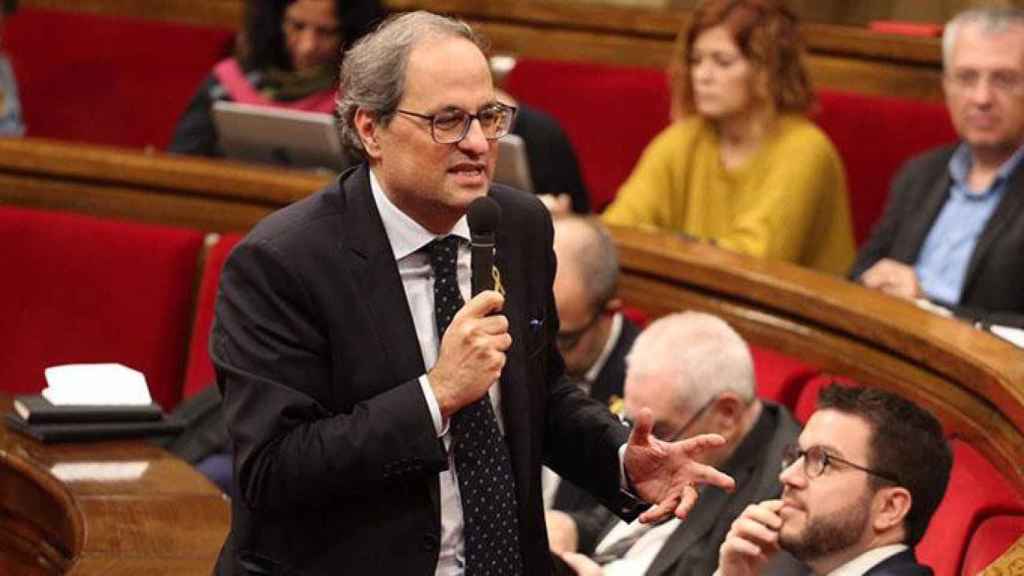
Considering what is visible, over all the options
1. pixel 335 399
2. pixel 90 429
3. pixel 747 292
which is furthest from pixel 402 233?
pixel 747 292

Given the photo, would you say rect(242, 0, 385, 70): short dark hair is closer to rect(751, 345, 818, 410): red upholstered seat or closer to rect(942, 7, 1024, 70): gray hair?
rect(942, 7, 1024, 70): gray hair

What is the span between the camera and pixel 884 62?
340 cm

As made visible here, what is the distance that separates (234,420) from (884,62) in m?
2.20

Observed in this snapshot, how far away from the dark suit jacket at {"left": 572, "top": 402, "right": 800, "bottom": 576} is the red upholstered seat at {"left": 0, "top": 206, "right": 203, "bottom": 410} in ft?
3.72

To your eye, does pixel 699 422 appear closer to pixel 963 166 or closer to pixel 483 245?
pixel 483 245

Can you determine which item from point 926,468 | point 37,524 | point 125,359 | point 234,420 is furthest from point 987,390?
point 125,359

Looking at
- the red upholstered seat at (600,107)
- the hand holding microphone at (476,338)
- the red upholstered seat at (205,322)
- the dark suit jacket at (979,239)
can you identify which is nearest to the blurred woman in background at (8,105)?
the red upholstered seat at (205,322)

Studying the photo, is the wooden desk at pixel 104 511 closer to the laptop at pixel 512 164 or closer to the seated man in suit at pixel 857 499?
the seated man in suit at pixel 857 499

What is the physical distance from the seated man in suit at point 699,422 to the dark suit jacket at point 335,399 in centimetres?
52

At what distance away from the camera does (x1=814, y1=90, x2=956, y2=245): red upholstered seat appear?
10.7 ft

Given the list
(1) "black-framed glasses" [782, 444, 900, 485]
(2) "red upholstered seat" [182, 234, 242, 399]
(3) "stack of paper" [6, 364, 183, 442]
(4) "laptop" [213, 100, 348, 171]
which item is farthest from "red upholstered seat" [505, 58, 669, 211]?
(1) "black-framed glasses" [782, 444, 900, 485]

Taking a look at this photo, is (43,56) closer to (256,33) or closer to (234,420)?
(256,33)

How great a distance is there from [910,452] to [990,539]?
12 centimetres

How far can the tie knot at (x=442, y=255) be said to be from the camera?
58.6 inches
